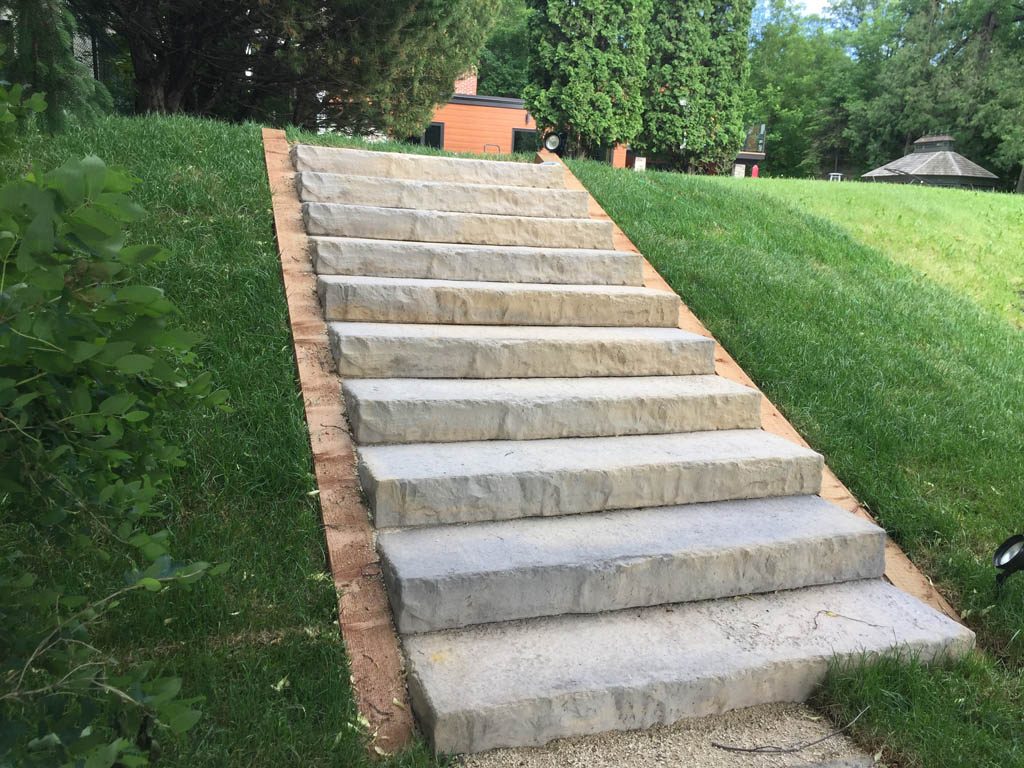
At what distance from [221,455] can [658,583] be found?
66.8 inches

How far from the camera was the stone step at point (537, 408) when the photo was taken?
3264 millimetres

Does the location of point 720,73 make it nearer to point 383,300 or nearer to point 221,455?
point 383,300

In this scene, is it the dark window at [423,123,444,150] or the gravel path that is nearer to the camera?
the gravel path

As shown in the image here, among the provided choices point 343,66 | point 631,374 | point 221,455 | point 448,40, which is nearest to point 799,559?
point 631,374

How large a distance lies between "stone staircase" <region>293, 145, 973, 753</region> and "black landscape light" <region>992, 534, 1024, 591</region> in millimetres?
284

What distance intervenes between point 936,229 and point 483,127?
1500cm

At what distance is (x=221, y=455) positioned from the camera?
3012 millimetres

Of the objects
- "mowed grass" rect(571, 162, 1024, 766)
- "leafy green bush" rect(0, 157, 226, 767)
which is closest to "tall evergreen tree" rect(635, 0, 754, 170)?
"mowed grass" rect(571, 162, 1024, 766)

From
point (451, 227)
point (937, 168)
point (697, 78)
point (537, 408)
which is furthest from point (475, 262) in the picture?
point (937, 168)

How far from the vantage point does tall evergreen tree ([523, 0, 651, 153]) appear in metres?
11.2

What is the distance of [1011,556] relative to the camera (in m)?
2.85

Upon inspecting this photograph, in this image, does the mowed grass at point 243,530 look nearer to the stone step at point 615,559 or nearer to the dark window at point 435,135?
the stone step at point 615,559

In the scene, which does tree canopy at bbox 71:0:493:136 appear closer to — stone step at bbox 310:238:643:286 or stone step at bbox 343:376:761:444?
stone step at bbox 310:238:643:286

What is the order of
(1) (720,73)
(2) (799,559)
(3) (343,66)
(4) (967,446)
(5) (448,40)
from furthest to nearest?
(1) (720,73)
(5) (448,40)
(3) (343,66)
(4) (967,446)
(2) (799,559)
